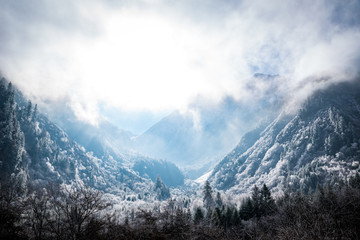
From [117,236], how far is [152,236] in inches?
166

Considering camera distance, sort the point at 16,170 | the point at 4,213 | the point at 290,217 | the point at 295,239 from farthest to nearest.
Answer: the point at 16,170, the point at 290,217, the point at 4,213, the point at 295,239

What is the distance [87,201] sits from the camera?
29.3 metres

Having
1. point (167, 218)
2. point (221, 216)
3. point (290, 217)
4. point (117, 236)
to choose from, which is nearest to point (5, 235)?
point (117, 236)

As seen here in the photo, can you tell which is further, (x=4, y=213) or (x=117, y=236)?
(x=4, y=213)

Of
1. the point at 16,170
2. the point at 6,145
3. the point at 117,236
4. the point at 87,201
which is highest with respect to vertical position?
the point at 6,145

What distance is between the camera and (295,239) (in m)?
17.8

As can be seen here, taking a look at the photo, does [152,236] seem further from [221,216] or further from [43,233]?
[221,216]

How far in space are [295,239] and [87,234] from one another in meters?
23.6

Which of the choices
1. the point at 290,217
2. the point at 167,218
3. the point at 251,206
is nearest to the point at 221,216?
the point at 251,206

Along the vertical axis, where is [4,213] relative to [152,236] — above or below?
above

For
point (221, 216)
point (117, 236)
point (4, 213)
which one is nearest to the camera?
point (117, 236)

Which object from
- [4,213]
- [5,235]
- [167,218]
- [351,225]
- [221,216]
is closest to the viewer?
[5,235]

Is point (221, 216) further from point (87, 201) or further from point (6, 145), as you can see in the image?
point (6, 145)

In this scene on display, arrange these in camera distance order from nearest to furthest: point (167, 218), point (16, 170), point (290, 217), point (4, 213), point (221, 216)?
1. point (4, 213)
2. point (167, 218)
3. point (290, 217)
4. point (221, 216)
5. point (16, 170)
